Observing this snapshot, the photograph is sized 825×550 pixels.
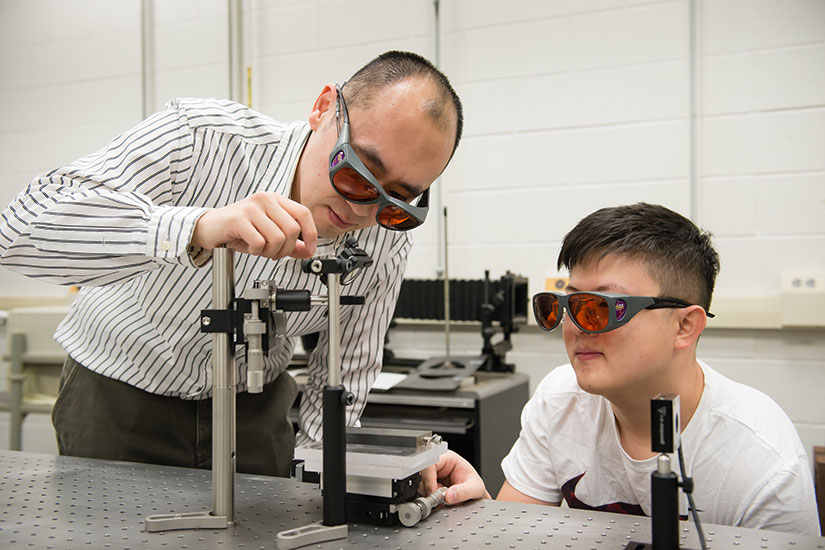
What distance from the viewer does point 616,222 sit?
1423mm

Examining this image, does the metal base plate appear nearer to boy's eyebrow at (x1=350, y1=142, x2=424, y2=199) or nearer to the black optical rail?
boy's eyebrow at (x1=350, y1=142, x2=424, y2=199)

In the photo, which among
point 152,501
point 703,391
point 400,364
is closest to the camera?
point 152,501

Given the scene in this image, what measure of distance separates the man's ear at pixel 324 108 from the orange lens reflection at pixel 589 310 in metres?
0.55

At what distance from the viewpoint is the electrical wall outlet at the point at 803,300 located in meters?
2.40

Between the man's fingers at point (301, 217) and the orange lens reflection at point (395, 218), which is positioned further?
the orange lens reflection at point (395, 218)

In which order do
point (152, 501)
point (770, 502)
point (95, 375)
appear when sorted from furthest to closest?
point (95, 375)
point (770, 502)
point (152, 501)

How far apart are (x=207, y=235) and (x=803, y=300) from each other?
2.15m

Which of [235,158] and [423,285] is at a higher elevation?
[235,158]

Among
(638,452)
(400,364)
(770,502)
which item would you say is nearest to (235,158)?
(638,452)

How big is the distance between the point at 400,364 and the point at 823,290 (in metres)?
1.48

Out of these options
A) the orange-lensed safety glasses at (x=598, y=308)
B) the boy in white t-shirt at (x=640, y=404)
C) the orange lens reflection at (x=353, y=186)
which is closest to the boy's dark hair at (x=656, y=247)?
the boy in white t-shirt at (x=640, y=404)

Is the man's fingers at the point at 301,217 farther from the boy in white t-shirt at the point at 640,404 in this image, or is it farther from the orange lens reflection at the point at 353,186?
the boy in white t-shirt at the point at 640,404

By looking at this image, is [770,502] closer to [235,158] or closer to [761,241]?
[235,158]

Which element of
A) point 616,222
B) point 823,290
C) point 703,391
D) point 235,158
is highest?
point 235,158
